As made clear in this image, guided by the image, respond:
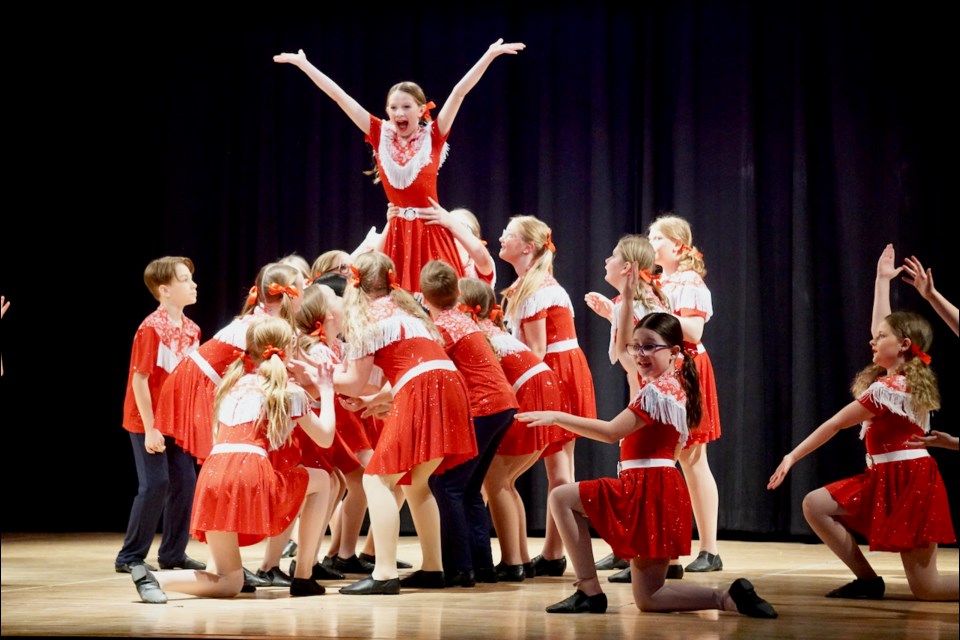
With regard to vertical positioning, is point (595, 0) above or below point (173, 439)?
above

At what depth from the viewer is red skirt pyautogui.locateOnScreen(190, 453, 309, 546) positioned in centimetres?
432

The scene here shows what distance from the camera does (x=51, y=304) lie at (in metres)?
7.98

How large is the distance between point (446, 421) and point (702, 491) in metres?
1.40

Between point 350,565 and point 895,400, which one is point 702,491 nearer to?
point 895,400

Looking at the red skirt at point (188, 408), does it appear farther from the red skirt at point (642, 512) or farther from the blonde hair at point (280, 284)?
the red skirt at point (642, 512)

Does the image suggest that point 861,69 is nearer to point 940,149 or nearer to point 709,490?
point 940,149

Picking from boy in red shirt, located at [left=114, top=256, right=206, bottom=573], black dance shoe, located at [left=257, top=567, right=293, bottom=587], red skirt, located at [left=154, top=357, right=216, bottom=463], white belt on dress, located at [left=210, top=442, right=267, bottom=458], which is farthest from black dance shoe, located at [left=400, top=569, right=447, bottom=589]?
boy in red shirt, located at [left=114, top=256, right=206, bottom=573]

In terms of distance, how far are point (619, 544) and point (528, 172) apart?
395 cm

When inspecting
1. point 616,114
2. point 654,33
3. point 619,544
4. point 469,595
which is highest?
point 654,33

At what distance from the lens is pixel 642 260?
17.4ft

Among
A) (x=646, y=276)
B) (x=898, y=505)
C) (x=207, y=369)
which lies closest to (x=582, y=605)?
(x=898, y=505)

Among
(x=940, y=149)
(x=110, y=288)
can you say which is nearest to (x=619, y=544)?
(x=940, y=149)

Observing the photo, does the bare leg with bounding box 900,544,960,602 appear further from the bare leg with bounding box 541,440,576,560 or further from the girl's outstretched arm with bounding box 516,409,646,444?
the bare leg with bounding box 541,440,576,560

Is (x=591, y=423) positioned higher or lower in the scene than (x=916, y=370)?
lower
